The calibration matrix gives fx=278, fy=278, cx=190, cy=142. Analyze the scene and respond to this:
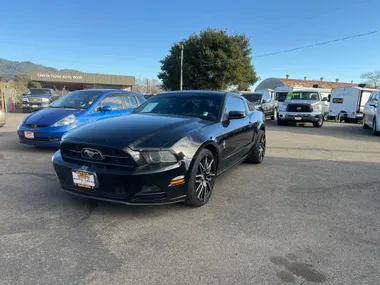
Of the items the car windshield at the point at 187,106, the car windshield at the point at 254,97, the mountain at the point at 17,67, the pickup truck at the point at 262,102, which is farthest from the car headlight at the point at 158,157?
the mountain at the point at 17,67

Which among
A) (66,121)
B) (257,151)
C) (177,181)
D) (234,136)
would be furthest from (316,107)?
(177,181)

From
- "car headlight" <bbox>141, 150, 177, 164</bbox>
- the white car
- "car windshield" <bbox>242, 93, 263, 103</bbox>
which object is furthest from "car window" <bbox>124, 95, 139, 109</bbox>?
the white car

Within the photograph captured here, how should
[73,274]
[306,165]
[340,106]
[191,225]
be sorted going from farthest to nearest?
[340,106]
[306,165]
[191,225]
[73,274]

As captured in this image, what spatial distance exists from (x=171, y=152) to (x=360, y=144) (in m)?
8.29

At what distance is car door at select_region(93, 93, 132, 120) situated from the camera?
698cm

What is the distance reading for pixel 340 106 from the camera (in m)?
20.3

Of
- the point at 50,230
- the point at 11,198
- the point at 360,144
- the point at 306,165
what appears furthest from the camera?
the point at 360,144

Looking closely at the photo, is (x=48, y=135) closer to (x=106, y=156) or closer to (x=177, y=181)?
(x=106, y=156)

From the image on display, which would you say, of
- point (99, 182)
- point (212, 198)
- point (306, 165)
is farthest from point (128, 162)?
point (306, 165)

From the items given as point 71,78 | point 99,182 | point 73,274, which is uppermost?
point 71,78

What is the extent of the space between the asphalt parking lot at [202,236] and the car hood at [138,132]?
2.88ft

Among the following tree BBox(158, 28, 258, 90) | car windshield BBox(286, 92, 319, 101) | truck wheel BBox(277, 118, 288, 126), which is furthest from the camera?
tree BBox(158, 28, 258, 90)

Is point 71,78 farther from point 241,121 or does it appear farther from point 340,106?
point 241,121

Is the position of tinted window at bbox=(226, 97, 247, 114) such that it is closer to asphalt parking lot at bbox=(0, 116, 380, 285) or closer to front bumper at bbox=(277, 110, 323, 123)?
asphalt parking lot at bbox=(0, 116, 380, 285)
